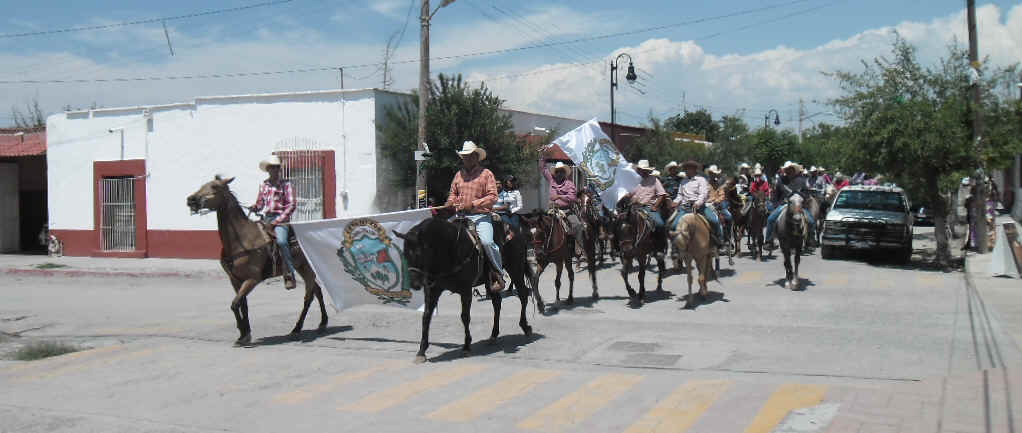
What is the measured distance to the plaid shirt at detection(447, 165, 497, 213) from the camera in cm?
980

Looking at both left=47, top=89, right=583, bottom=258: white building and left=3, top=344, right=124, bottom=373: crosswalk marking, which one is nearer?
left=3, top=344, right=124, bottom=373: crosswalk marking

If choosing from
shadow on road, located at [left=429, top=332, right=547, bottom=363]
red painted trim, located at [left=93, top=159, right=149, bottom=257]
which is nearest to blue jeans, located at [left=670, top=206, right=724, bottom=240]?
shadow on road, located at [left=429, top=332, right=547, bottom=363]

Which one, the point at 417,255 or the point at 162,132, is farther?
the point at 162,132

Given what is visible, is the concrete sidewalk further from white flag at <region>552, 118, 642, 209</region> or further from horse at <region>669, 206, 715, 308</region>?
horse at <region>669, 206, 715, 308</region>

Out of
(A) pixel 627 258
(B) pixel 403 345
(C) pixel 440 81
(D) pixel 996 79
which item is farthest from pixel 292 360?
(D) pixel 996 79

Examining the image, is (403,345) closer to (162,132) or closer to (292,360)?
(292,360)

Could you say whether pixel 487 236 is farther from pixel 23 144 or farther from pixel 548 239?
pixel 23 144

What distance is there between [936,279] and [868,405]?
35.3 ft

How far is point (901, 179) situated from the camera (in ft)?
61.5

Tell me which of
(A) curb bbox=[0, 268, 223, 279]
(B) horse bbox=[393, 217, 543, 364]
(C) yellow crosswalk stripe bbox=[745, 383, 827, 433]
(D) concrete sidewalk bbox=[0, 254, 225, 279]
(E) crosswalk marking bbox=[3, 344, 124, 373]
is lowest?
(E) crosswalk marking bbox=[3, 344, 124, 373]

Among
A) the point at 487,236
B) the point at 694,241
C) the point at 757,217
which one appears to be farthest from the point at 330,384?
the point at 757,217

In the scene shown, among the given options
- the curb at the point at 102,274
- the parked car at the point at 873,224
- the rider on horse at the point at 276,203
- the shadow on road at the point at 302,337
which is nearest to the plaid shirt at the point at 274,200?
the rider on horse at the point at 276,203

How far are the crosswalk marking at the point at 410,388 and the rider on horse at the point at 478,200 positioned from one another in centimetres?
132

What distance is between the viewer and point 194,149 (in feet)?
82.8
